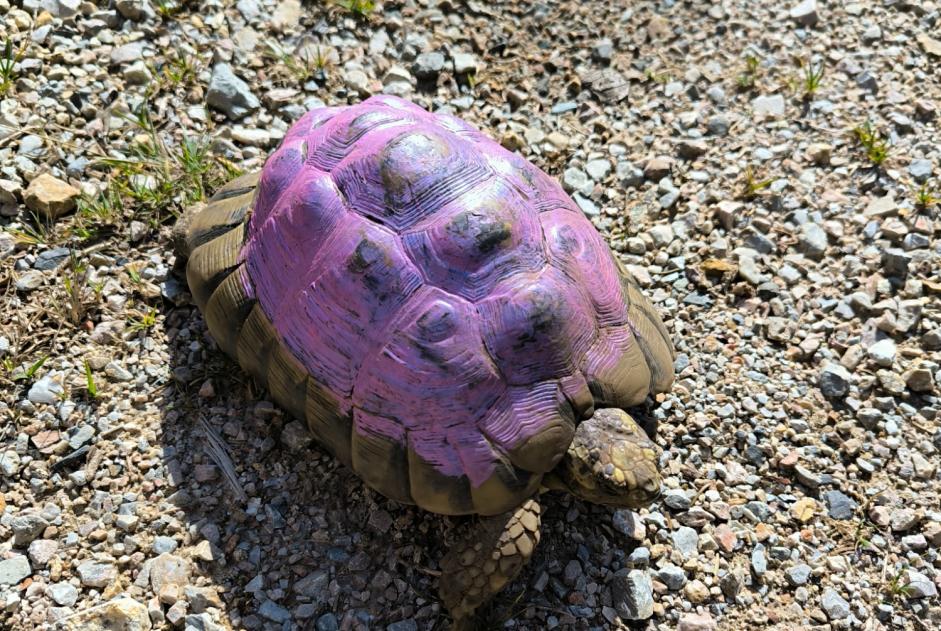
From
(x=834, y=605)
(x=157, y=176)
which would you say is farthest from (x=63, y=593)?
(x=834, y=605)

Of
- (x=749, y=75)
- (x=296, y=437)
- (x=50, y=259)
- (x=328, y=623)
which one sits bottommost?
(x=328, y=623)

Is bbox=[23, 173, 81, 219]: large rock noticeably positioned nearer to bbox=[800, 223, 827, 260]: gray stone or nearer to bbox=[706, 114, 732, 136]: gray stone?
bbox=[706, 114, 732, 136]: gray stone

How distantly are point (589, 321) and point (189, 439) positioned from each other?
60.6 inches

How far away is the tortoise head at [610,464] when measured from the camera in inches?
101

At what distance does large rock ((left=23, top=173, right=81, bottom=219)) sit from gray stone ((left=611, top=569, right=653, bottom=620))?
2.61 m

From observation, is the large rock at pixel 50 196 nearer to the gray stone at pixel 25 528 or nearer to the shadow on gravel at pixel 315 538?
the shadow on gravel at pixel 315 538

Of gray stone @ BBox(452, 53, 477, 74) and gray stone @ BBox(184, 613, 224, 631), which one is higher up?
gray stone @ BBox(452, 53, 477, 74)

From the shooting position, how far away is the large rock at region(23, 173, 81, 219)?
11.2 feet

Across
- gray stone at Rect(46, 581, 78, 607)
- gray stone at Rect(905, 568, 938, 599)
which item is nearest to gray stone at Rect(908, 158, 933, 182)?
gray stone at Rect(905, 568, 938, 599)

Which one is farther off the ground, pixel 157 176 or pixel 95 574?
pixel 157 176

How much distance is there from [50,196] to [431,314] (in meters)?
1.91

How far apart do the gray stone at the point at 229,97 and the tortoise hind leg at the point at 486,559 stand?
228 centimetres

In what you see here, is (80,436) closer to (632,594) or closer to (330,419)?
(330,419)

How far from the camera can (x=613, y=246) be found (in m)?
3.70
